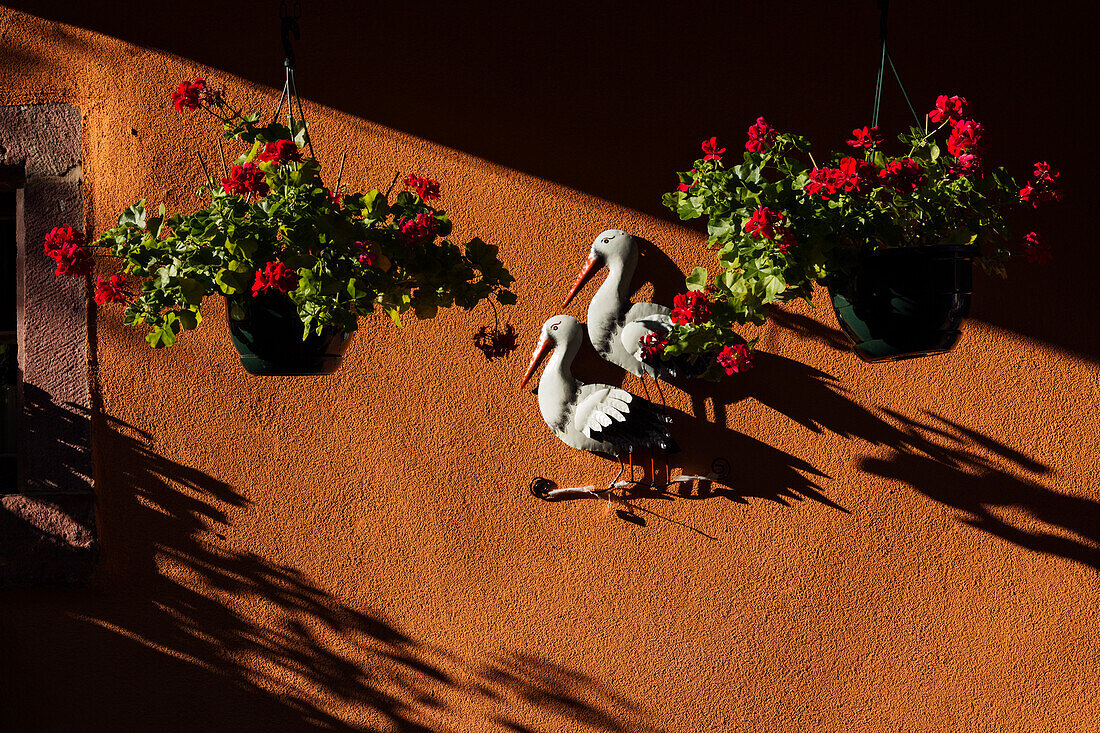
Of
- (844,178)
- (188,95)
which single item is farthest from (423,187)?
(844,178)

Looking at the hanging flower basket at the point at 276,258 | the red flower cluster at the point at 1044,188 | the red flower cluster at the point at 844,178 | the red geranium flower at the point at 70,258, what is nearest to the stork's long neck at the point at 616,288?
the hanging flower basket at the point at 276,258

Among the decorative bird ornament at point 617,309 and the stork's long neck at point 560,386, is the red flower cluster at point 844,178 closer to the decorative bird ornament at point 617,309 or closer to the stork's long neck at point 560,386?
the decorative bird ornament at point 617,309

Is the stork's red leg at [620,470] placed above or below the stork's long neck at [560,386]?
below

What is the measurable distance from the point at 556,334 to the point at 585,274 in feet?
0.64

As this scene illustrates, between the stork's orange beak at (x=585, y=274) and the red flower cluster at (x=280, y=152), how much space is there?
99 centimetres

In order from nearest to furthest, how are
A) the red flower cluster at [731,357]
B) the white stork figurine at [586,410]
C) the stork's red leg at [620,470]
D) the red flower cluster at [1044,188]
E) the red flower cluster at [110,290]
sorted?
the red flower cluster at [110,290], the red flower cluster at [1044,188], the red flower cluster at [731,357], the white stork figurine at [586,410], the stork's red leg at [620,470]

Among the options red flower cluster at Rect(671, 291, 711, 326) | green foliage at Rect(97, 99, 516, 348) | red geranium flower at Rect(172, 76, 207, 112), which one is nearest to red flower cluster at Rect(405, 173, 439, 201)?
green foliage at Rect(97, 99, 516, 348)

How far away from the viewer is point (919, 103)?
8.21 ft

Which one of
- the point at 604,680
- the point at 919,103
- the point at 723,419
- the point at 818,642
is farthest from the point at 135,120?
the point at 818,642

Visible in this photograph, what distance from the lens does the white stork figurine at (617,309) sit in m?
2.45

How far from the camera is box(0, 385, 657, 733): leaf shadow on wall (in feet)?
8.20

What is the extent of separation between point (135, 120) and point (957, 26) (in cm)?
243

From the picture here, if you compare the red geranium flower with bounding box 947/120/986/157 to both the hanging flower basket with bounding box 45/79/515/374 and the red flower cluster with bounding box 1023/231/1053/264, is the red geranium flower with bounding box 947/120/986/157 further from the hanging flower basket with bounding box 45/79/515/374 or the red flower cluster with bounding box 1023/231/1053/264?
the hanging flower basket with bounding box 45/79/515/374

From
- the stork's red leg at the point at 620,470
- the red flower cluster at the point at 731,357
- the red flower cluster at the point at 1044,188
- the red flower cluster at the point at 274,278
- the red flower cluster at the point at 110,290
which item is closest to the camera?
the red flower cluster at the point at 274,278
